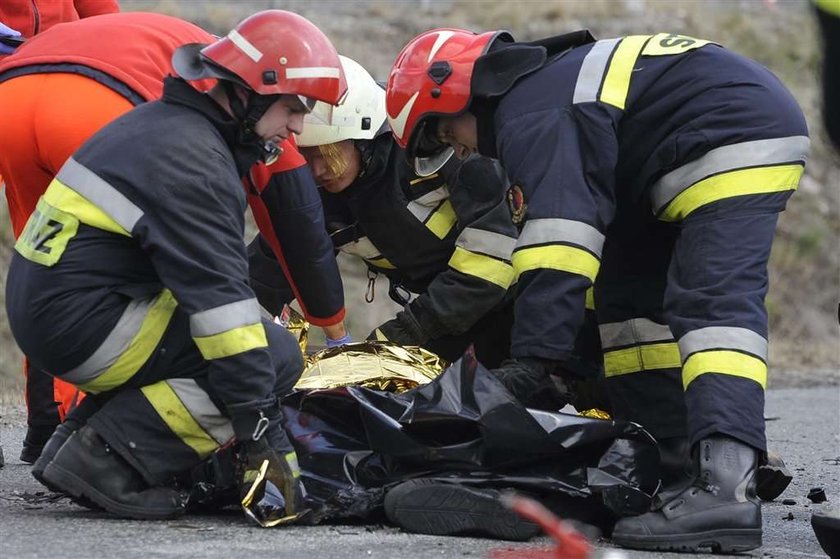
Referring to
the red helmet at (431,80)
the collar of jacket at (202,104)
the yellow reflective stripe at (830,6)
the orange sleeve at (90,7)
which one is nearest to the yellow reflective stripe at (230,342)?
the collar of jacket at (202,104)

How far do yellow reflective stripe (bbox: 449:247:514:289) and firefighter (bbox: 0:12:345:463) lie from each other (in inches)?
24.6

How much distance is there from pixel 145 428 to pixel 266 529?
0.48 meters

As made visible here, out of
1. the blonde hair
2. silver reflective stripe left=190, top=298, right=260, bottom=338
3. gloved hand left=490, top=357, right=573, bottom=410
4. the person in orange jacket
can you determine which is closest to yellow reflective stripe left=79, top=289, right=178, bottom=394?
silver reflective stripe left=190, top=298, right=260, bottom=338

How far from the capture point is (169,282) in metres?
3.84

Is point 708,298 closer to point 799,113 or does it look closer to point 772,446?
point 799,113

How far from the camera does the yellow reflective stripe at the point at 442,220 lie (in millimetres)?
5613

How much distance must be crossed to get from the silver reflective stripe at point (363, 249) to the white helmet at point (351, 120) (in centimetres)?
51

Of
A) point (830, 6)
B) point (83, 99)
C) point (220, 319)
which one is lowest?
point (220, 319)

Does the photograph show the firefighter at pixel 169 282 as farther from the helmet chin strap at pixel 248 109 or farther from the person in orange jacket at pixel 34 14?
the person in orange jacket at pixel 34 14

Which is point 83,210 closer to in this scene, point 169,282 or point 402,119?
point 169,282

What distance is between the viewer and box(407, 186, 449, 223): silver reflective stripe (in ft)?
18.3

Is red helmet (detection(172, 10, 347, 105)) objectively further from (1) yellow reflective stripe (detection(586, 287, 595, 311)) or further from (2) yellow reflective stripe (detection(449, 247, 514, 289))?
(2) yellow reflective stripe (detection(449, 247, 514, 289))

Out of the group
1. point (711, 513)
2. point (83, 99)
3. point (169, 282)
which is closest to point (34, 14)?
point (83, 99)

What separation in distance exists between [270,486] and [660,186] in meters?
1.50
